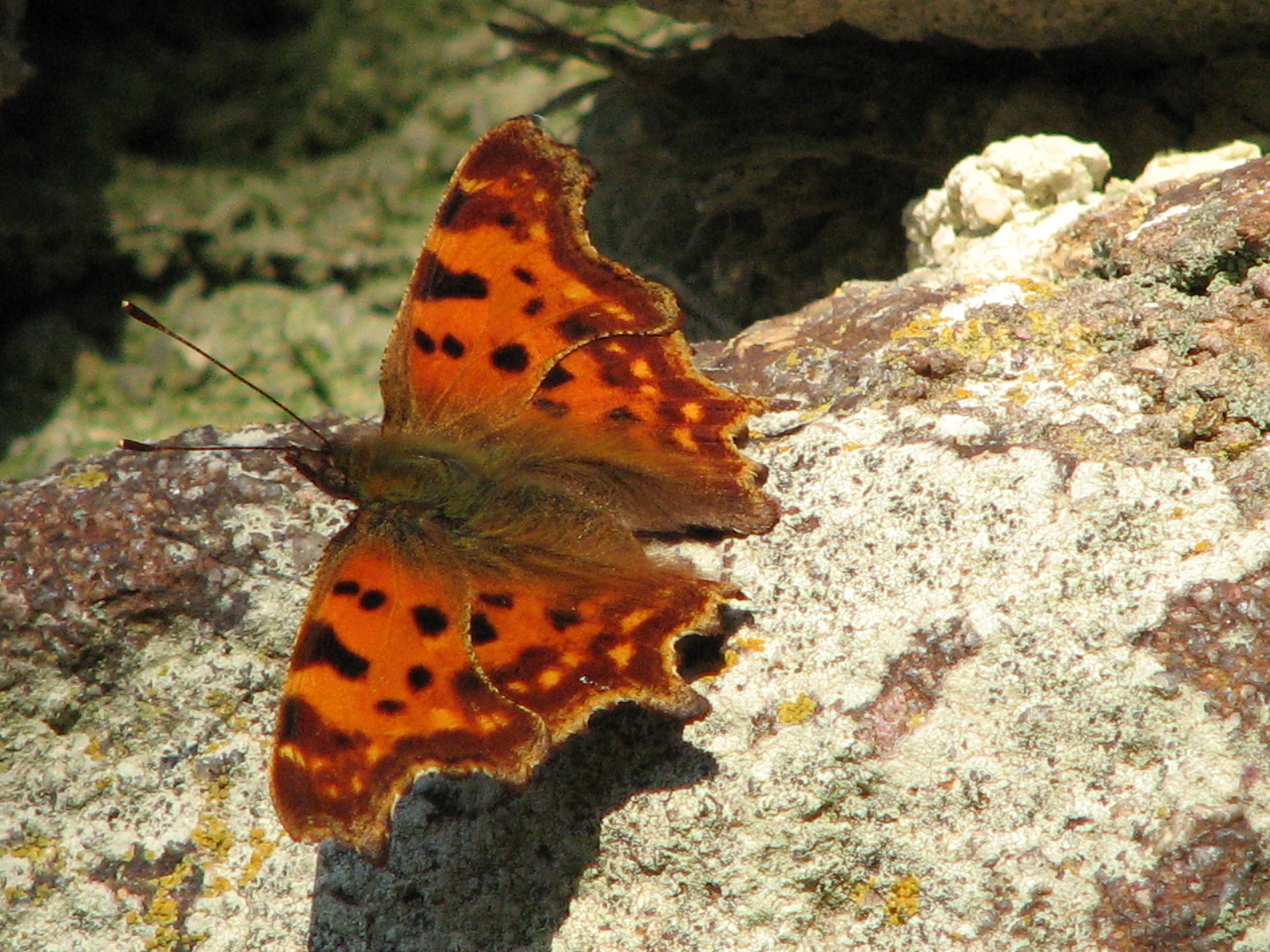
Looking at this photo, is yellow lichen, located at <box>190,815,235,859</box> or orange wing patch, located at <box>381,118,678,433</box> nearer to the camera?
yellow lichen, located at <box>190,815,235,859</box>

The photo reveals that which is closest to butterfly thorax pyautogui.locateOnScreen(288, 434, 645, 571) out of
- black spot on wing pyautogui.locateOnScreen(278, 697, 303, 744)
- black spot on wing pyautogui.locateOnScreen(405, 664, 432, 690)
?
black spot on wing pyautogui.locateOnScreen(405, 664, 432, 690)

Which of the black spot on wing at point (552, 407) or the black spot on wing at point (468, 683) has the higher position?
the black spot on wing at point (552, 407)

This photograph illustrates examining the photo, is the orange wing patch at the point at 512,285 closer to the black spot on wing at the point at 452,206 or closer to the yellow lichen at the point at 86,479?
the black spot on wing at the point at 452,206

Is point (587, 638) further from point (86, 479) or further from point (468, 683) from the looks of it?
point (86, 479)

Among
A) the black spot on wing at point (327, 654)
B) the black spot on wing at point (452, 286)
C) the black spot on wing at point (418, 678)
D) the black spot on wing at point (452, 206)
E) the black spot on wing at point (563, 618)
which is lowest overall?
the black spot on wing at point (327, 654)

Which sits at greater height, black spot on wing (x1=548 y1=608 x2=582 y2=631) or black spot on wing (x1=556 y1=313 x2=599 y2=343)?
black spot on wing (x1=556 y1=313 x2=599 y2=343)

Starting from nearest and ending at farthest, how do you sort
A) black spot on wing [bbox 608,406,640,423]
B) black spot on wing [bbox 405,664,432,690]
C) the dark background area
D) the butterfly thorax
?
black spot on wing [bbox 405,664,432,690] < the butterfly thorax < black spot on wing [bbox 608,406,640,423] < the dark background area

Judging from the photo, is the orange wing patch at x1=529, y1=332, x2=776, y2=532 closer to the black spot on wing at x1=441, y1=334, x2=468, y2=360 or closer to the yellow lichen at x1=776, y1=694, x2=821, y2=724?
the black spot on wing at x1=441, y1=334, x2=468, y2=360

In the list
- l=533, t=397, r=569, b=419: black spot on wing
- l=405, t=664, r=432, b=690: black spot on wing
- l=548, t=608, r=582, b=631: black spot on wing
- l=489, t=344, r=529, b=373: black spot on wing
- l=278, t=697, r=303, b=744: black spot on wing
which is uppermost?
l=489, t=344, r=529, b=373: black spot on wing

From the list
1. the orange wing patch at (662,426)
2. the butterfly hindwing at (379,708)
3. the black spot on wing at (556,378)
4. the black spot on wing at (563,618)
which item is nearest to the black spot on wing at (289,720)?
the butterfly hindwing at (379,708)
